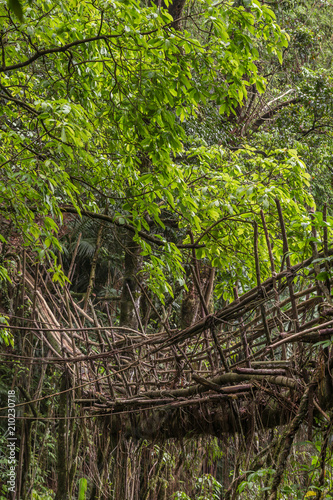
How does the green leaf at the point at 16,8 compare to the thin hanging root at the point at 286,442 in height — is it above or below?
above

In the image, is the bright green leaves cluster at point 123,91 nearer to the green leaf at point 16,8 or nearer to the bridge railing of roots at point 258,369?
the bridge railing of roots at point 258,369

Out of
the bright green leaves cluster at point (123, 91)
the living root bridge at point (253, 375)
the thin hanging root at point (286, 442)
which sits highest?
the bright green leaves cluster at point (123, 91)

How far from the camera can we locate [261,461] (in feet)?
5.80

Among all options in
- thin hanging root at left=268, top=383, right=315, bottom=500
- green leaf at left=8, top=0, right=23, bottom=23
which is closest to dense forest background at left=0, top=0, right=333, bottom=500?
thin hanging root at left=268, top=383, right=315, bottom=500

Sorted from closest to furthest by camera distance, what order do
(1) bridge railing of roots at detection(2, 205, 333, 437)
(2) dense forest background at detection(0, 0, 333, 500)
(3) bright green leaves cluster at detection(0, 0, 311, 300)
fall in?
(1) bridge railing of roots at detection(2, 205, 333, 437)
(2) dense forest background at detection(0, 0, 333, 500)
(3) bright green leaves cluster at detection(0, 0, 311, 300)

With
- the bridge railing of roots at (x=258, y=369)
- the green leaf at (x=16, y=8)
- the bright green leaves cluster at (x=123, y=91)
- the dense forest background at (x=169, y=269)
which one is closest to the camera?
the green leaf at (x=16, y=8)

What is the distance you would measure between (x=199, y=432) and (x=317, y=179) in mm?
5961

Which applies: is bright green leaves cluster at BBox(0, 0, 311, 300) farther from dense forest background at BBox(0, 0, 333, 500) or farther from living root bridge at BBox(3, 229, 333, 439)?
living root bridge at BBox(3, 229, 333, 439)

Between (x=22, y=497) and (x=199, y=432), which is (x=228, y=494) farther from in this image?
(x=22, y=497)

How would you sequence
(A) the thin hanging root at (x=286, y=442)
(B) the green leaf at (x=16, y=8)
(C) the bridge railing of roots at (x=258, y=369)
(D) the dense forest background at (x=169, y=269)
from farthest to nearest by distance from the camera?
1. (D) the dense forest background at (x=169, y=269)
2. (C) the bridge railing of roots at (x=258, y=369)
3. (A) the thin hanging root at (x=286, y=442)
4. (B) the green leaf at (x=16, y=8)

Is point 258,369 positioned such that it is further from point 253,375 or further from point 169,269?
point 169,269

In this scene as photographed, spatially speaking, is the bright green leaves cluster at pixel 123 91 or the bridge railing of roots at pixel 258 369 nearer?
the bridge railing of roots at pixel 258 369

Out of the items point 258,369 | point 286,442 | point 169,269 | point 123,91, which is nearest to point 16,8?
point 286,442

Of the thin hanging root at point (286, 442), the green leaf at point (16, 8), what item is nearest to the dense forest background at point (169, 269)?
the thin hanging root at point (286, 442)
